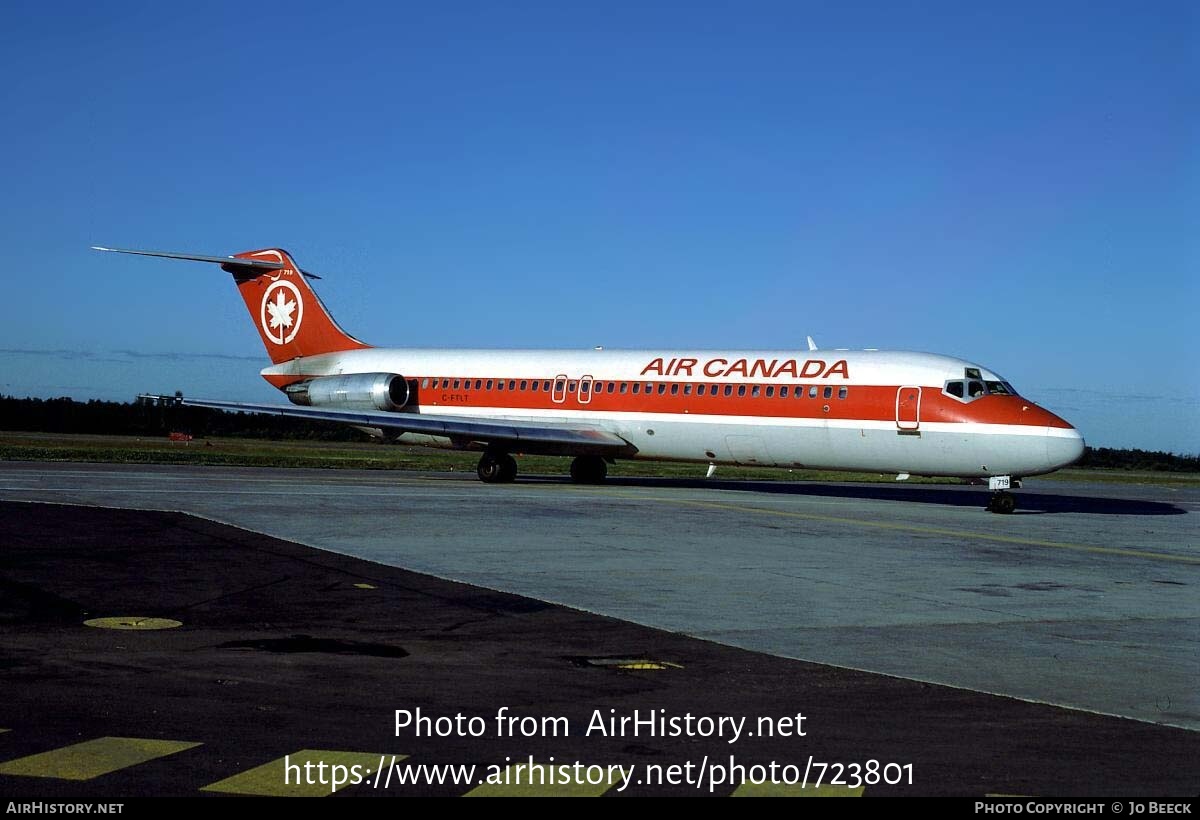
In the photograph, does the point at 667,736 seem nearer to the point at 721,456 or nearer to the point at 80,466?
the point at 721,456

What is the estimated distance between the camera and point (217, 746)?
6574 mm

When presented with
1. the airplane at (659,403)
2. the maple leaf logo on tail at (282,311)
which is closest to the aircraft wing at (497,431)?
the airplane at (659,403)

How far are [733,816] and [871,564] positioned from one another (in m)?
11.4

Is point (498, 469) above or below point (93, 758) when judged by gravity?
above

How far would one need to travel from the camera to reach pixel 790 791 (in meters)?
6.04

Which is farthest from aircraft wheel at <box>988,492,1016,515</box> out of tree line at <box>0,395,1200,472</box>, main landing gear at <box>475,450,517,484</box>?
tree line at <box>0,395,1200,472</box>

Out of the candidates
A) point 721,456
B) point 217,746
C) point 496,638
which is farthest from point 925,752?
point 721,456

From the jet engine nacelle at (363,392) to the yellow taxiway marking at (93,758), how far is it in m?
31.4

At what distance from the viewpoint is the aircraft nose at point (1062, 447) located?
26.2 meters

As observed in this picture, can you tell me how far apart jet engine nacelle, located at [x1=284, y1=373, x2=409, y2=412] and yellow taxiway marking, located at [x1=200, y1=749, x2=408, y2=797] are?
31639mm

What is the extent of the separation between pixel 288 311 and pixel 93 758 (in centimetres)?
3673

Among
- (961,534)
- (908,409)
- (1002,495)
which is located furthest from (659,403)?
(961,534)

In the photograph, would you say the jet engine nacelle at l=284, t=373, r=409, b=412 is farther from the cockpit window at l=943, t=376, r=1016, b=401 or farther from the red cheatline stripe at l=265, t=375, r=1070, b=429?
the cockpit window at l=943, t=376, r=1016, b=401

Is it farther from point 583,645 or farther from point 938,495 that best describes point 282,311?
point 583,645
